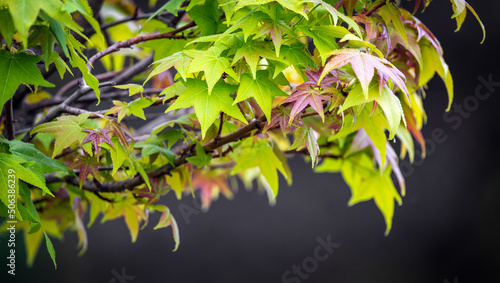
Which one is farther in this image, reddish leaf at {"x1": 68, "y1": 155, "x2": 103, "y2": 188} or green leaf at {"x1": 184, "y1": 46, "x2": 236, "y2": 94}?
reddish leaf at {"x1": 68, "y1": 155, "x2": 103, "y2": 188}

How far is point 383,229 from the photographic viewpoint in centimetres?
183

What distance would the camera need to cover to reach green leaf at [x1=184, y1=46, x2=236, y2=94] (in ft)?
1.57

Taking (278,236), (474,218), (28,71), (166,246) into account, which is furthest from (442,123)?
(28,71)

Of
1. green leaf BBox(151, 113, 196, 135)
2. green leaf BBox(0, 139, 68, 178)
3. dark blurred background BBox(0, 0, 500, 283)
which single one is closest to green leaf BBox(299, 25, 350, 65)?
green leaf BBox(151, 113, 196, 135)

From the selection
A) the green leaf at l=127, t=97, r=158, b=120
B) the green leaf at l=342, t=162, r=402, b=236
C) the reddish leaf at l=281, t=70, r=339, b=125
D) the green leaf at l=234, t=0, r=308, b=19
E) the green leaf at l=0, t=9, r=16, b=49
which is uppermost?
the green leaf at l=0, t=9, r=16, b=49

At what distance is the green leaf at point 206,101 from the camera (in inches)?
19.8

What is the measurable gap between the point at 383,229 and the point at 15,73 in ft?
5.26

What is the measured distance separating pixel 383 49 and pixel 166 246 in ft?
4.51

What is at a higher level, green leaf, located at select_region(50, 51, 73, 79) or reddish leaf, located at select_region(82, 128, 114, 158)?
green leaf, located at select_region(50, 51, 73, 79)

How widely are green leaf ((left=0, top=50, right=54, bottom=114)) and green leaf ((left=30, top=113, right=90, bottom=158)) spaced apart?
80mm

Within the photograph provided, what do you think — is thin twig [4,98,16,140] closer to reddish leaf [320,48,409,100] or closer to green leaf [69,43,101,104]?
green leaf [69,43,101,104]

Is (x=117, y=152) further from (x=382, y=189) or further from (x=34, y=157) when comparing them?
(x=382, y=189)

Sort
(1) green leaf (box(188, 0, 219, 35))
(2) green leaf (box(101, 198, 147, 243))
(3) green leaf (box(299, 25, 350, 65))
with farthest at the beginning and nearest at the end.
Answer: (2) green leaf (box(101, 198, 147, 243))
(1) green leaf (box(188, 0, 219, 35))
(3) green leaf (box(299, 25, 350, 65))

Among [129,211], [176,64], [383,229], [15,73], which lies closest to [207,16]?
[176,64]
